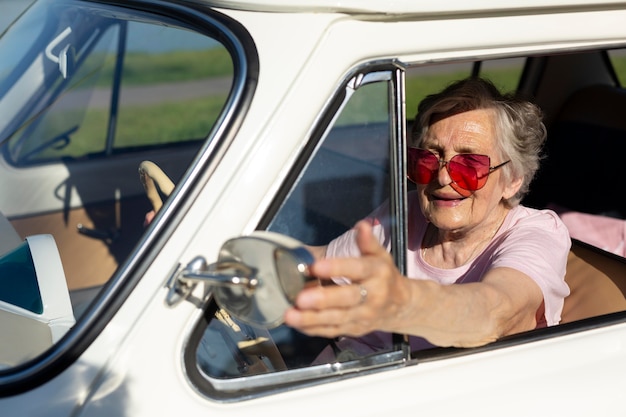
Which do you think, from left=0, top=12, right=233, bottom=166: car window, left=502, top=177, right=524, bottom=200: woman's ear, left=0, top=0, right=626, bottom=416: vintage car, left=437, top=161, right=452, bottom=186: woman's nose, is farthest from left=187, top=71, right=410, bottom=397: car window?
left=502, top=177, right=524, bottom=200: woman's ear

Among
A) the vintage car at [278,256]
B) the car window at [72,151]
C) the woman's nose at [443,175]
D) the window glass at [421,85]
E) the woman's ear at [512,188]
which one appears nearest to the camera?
the vintage car at [278,256]

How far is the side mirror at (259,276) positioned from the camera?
128 cm

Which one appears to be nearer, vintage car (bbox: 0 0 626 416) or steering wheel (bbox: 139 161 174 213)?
vintage car (bbox: 0 0 626 416)

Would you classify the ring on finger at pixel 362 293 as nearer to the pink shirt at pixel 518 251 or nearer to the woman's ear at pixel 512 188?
the pink shirt at pixel 518 251

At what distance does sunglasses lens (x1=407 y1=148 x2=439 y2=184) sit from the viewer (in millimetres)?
1946

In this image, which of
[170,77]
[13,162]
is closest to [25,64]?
[13,162]

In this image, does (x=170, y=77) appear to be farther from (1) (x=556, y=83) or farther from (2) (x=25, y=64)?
(2) (x=25, y=64)

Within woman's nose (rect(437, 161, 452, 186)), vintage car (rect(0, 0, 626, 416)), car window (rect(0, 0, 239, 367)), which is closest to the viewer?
vintage car (rect(0, 0, 626, 416))

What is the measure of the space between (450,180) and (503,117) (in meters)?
0.24

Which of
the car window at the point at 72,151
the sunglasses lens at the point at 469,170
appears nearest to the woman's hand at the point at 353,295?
the car window at the point at 72,151

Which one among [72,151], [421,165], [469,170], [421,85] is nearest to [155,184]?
[421,165]

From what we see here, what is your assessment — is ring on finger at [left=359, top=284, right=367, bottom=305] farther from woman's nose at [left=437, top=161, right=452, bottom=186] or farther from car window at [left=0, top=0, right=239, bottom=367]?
woman's nose at [left=437, top=161, right=452, bottom=186]

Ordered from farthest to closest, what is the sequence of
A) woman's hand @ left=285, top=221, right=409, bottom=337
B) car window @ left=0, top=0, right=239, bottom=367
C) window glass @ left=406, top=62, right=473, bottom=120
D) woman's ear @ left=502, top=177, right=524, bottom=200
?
woman's ear @ left=502, top=177, right=524, bottom=200 → window glass @ left=406, top=62, right=473, bottom=120 → car window @ left=0, top=0, right=239, bottom=367 → woman's hand @ left=285, top=221, right=409, bottom=337

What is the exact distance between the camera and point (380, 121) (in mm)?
1592
